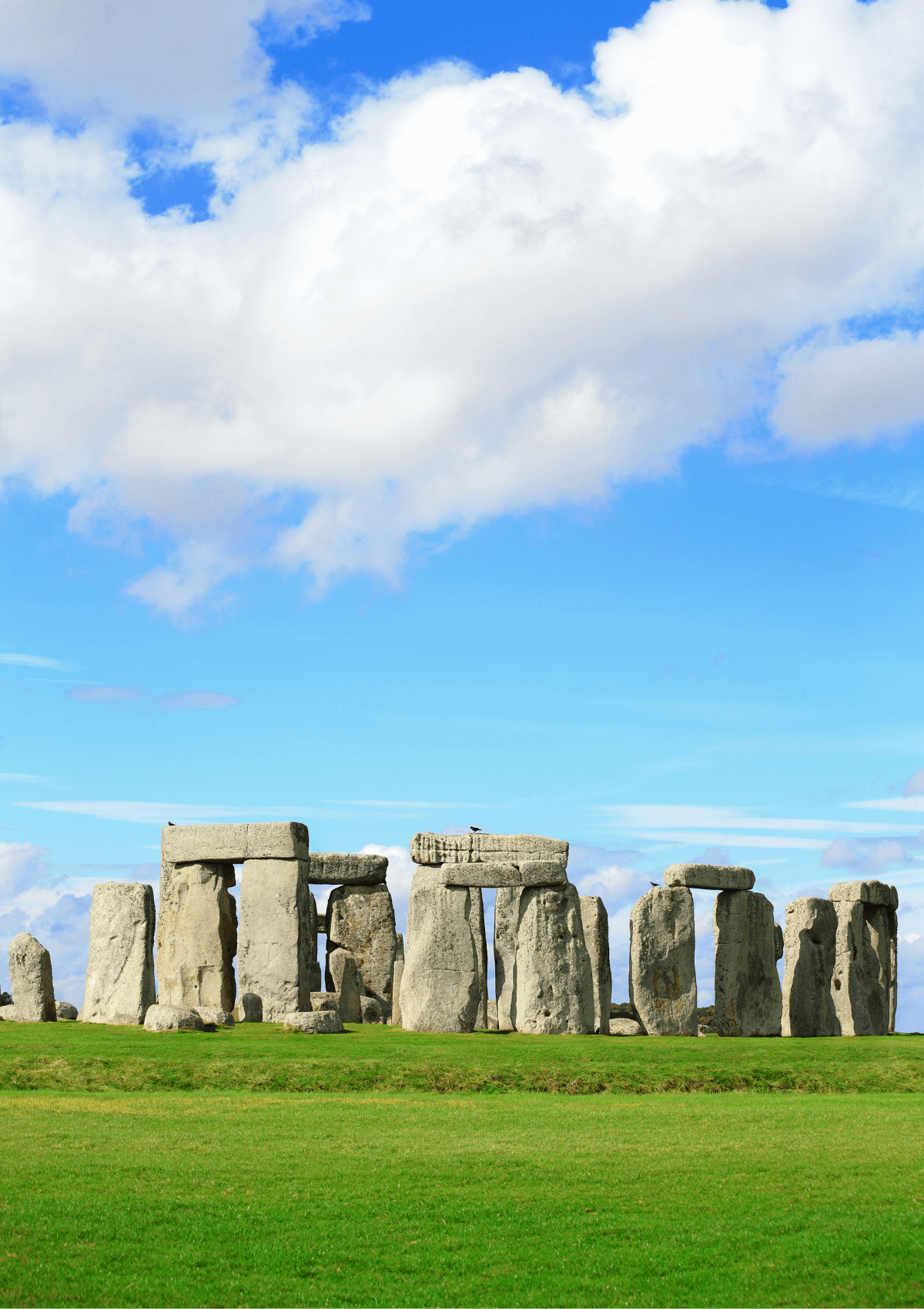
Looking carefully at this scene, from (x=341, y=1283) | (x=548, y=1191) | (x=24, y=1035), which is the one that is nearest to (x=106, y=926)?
(x=24, y=1035)

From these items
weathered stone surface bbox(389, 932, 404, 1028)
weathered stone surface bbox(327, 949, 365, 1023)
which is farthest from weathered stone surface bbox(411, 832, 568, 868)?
weathered stone surface bbox(327, 949, 365, 1023)

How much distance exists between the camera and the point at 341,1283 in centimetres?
898

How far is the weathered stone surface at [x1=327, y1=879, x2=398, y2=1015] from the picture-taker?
96.4 feet

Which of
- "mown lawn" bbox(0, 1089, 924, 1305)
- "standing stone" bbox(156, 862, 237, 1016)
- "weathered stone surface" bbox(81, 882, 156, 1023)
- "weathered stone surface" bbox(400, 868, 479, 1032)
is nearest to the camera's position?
"mown lawn" bbox(0, 1089, 924, 1305)

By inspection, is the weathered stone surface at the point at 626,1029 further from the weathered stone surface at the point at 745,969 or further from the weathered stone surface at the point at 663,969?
the weathered stone surface at the point at 745,969

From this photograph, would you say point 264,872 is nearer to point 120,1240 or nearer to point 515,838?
point 515,838

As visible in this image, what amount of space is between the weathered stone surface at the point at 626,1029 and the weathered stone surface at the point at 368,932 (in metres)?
6.94

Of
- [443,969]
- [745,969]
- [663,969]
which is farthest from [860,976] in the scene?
[443,969]

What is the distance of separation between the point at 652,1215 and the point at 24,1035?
501 inches

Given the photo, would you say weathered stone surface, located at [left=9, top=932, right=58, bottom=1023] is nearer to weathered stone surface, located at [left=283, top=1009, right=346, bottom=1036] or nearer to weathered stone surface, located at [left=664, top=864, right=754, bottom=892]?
weathered stone surface, located at [left=283, top=1009, right=346, bottom=1036]

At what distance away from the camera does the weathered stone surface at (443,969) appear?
22.5 m

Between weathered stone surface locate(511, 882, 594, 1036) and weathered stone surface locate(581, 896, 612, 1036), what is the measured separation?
1028 millimetres

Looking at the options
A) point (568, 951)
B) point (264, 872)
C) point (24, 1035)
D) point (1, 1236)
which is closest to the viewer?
point (1, 1236)

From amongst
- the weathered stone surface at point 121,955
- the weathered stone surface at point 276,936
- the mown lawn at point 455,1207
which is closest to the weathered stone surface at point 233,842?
the weathered stone surface at point 276,936
